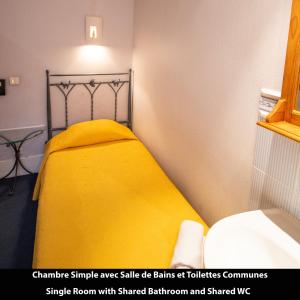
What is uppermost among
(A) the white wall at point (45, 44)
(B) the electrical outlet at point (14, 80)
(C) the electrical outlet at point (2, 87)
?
(A) the white wall at point (45, 44)

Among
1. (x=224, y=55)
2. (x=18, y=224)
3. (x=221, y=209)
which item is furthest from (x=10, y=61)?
(x=221, y=209)

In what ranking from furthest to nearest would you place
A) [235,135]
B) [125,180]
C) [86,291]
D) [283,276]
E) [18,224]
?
1. [18,224]
2. [125,180]
3. [235,135]
4. [86,291]
5. [283,276]

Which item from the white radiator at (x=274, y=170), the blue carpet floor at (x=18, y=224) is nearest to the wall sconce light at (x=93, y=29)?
the blue carpet floor at (x=18, y=224)

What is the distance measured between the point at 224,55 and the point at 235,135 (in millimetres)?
516

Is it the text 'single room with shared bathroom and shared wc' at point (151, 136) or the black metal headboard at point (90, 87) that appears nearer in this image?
the text 'single room with shared bathroom and shared wc' at point (151, 136)

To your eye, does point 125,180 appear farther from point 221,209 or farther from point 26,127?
point 26,127

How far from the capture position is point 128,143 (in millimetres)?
3201

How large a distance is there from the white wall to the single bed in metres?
0.53

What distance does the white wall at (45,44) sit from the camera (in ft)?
9.91

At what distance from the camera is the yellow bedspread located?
170cm

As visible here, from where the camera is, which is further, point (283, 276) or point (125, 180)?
point (125, 180)

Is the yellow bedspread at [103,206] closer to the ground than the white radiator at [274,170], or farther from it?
closer to the ground
